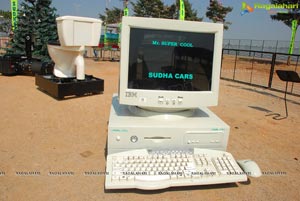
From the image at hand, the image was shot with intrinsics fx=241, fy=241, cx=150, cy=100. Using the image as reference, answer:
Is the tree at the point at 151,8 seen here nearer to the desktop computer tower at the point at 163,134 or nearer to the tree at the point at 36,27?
the tree at the point at 36,27

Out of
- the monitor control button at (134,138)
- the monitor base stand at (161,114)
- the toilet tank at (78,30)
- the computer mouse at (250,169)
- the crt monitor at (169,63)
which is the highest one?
the toilet tank at (78,30)

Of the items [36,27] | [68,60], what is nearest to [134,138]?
[68,60]

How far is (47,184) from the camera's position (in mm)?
1918

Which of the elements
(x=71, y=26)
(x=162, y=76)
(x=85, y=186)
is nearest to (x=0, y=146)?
(x=85, y=186)

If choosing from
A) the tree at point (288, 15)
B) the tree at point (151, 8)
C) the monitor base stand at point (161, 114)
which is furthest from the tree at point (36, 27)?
the tree at point (151, 8)

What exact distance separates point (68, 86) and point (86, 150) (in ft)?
8.42

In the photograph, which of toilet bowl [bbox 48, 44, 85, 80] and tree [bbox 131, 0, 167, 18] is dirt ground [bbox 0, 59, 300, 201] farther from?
tree [bbox 131, 0, 167, 18]

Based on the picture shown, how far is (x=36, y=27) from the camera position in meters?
9.77

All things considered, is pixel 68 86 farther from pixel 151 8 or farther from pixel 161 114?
pixel 151 8

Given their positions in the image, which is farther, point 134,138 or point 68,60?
point 68,60

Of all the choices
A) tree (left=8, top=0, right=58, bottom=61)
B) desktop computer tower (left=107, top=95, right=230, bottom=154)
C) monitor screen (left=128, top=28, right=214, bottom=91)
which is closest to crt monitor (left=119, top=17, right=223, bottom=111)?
monitor screen (left=128, top=28, right=214, bottom=91)

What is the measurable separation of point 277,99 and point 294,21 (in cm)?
1474

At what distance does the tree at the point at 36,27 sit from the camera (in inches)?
378

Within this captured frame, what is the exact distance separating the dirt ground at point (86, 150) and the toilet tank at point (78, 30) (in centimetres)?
115
